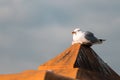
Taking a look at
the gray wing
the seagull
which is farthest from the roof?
the gray wing

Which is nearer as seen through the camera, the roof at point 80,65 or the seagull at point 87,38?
the roof at point 80,65

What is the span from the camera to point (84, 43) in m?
29.0

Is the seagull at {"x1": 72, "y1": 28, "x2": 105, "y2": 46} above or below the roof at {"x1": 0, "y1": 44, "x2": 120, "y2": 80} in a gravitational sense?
above

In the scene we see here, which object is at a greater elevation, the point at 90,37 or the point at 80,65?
the point at 90,37

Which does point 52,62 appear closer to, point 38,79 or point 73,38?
point 73,38

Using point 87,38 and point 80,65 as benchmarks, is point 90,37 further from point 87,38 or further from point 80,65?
point 80,65

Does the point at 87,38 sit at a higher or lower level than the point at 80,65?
higher

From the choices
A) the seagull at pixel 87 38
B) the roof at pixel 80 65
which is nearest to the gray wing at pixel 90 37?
the seagull at pixel 87 38

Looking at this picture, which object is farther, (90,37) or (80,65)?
(90,37)

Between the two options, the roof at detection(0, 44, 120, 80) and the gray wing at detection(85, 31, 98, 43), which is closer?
the roof at detection(0, 44, 120, 80)

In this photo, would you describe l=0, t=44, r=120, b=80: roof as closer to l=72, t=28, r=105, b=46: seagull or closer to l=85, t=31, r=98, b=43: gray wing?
l=72, t=28, r=105, b=46: seagull

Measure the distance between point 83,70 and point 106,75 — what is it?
2368 mm

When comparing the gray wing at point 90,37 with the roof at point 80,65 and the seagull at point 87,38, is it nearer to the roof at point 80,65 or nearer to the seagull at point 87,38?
the seagull at point 87,38

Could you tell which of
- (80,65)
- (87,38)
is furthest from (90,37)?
(80,65)
